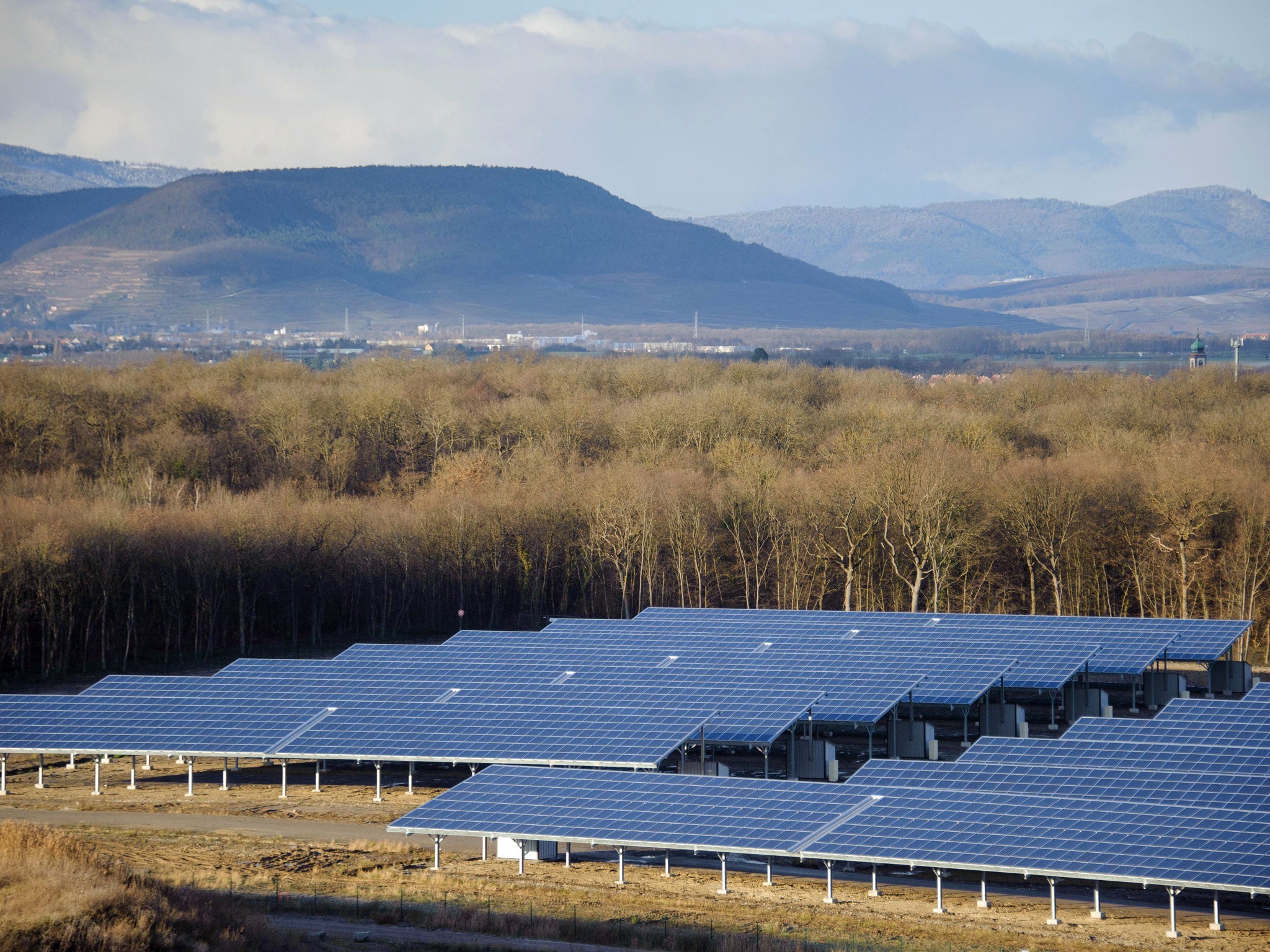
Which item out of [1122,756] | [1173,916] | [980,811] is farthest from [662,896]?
[1122,756]

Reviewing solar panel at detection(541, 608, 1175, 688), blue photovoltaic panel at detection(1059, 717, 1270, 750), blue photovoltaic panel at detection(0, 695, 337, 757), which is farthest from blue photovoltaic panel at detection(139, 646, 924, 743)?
blue photovoltaic panel at detection(1059, 717, 1270, 750)

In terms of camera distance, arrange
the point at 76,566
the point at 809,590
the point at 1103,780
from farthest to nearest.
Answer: the point at 809,590 → the point at 76,566 → the point at 1103,780

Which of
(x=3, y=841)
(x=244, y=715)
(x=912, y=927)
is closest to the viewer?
(x=3, y=841)

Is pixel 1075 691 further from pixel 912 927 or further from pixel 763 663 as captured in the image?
pixel 912 927

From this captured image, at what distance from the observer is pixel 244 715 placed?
1946 inches

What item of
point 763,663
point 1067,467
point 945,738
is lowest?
point 945,738

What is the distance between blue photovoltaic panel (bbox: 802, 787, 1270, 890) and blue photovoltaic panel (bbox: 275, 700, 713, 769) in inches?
347

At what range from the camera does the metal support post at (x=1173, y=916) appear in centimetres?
3328

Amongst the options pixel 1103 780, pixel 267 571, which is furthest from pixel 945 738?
pixel 267 571

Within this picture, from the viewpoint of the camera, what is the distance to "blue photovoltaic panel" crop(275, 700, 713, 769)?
44438mm

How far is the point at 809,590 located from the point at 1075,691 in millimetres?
23886

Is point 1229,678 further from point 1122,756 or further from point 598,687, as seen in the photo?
point 598,687

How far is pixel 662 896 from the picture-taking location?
3681 centimetres

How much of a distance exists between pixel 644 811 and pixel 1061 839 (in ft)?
33.9
